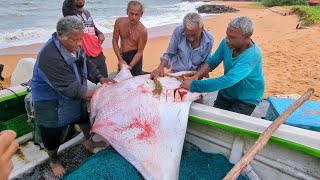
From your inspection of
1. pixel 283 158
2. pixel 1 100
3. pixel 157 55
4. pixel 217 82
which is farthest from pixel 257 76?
pixel 157 55

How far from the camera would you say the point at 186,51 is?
370cm

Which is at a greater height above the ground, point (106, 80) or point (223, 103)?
point (106, 80)

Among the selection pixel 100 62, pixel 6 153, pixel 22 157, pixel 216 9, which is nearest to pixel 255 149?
pixel 6 153

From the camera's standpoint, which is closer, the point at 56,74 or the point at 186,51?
the point at 56,74

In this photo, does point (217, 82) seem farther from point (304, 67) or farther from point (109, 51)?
point (109, 51)

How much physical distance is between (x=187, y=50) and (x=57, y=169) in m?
1.97

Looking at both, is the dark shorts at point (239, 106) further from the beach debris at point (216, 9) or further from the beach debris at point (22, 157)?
the beach debris at point (216, 9)

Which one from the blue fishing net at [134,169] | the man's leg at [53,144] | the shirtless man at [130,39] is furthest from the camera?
the shirtless man at [130,39]

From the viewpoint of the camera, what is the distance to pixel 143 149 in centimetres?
265

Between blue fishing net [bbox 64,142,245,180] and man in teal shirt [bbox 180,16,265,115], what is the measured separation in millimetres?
633

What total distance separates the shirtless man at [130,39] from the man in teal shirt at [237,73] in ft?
4.05

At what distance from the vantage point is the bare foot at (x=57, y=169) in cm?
311

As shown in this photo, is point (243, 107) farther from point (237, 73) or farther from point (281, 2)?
point (281, 2)

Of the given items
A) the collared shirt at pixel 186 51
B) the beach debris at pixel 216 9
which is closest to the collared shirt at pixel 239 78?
the collared shirt at pixel 186 51
